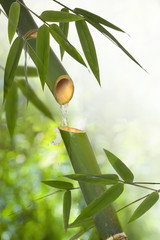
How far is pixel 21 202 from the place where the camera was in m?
0.85

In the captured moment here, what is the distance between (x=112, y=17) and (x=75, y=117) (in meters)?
0.31

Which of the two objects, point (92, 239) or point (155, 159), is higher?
point (155, 159)

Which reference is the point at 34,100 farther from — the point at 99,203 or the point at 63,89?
the point at 99,203

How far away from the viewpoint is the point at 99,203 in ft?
1.62

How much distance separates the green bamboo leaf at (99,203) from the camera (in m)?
0.49

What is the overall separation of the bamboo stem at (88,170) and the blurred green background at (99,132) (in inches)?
11.4

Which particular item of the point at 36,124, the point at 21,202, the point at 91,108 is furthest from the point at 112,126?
the point at 21,202

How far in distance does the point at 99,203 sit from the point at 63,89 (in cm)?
20

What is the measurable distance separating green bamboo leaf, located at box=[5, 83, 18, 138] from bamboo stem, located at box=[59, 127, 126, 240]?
0.30 meters

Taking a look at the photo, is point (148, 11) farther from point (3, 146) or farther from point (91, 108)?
point (3, 146)

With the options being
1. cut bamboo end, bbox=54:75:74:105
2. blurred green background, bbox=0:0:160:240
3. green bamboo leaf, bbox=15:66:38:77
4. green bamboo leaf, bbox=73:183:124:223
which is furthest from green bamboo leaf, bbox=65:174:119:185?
green bamboo leaf, bbox=15:66:38:77

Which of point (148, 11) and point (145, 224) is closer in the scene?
point (145, 224)

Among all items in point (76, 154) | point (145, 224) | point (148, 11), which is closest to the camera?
point (76, 154)

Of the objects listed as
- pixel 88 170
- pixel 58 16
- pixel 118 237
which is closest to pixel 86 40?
pixel 58 16
